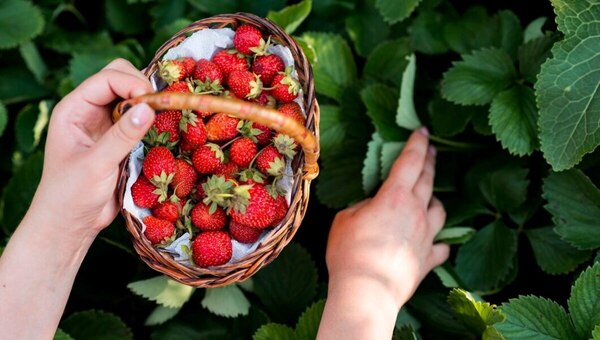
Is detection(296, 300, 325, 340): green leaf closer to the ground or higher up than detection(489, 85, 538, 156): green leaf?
closer to the ground

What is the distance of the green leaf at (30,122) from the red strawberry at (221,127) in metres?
0.55

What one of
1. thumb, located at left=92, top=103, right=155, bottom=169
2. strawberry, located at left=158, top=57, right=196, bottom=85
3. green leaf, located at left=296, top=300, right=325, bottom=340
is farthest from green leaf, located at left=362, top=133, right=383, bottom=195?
thumb, located at left=92, top=103, right=155, bottom=169

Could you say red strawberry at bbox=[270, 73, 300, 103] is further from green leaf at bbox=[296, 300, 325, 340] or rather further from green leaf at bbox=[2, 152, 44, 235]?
green leaf at bbox=[2, 152, 44, 235]

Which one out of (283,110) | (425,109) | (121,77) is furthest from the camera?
(425,109)

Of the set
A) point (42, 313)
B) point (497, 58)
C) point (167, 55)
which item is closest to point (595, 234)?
point (497, 58)

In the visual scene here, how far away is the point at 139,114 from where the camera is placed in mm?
780

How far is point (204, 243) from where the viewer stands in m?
0.96

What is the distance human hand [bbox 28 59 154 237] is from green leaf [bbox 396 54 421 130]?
459 mm

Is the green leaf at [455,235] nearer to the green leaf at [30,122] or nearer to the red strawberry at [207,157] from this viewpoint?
the red strawberry at [207,157]

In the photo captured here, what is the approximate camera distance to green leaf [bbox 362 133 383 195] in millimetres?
1202

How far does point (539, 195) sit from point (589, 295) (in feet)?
0.98

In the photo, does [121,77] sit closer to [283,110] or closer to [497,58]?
[283,110]

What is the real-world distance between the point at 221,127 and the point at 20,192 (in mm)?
522

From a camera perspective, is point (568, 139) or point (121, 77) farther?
point (568, 139)
